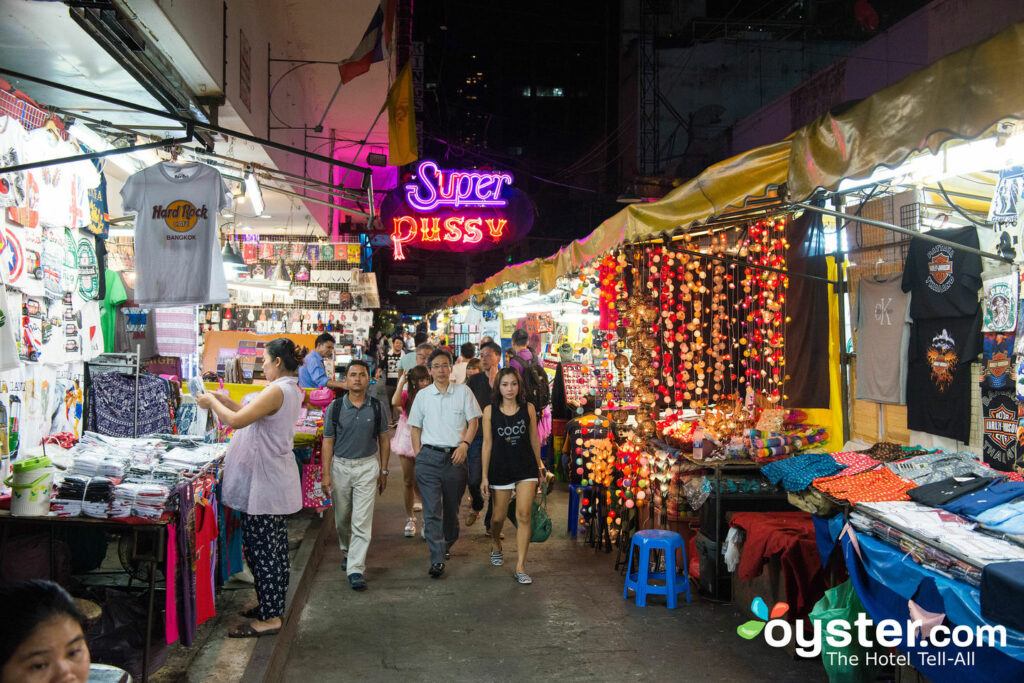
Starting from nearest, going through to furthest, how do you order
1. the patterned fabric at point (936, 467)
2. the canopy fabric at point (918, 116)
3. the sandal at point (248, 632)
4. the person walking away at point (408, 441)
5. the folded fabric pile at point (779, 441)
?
1. the canopy fabric at point (918, 116)
2. the patterned fabric at point (936, 467)
3. the sandal at point (248, 632)
4. the folded fabric pile at point (779, 441)
5. the person walking away at point (408, 441)

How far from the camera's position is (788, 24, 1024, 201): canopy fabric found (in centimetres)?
277

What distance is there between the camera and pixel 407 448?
8641 millimetres

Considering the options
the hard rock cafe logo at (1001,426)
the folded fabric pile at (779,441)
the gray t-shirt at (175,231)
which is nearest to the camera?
the hard rock cafe logo at (1001,426)

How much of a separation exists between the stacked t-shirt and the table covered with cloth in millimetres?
1408

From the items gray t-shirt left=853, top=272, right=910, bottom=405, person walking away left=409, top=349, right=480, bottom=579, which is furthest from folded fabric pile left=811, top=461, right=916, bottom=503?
person walking away left=409, top=349, right=480, bottom=579

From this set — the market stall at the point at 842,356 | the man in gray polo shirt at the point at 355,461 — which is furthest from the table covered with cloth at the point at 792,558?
the man in gray polo shirt at the point at 355,461

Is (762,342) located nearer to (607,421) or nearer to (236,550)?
(607,421)

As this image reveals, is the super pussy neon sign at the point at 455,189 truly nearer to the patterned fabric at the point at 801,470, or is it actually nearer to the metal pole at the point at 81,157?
the metal pole at the point at 81,157

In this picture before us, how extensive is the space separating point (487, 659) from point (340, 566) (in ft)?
9.14

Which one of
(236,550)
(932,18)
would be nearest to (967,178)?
(236,550)

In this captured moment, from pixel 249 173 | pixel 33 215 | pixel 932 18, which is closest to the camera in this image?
pixel 33 215

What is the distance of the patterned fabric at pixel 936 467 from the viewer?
4.59m

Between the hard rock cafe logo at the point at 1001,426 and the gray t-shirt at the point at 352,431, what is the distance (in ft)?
16.5

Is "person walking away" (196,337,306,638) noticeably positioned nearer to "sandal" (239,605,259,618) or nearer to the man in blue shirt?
"sandal" (239,605,259,618)
